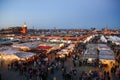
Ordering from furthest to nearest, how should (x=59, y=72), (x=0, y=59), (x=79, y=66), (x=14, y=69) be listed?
(x=0, y=59) → (x=79, y=66) → (x=14, y=69) → (x=59, y=72)

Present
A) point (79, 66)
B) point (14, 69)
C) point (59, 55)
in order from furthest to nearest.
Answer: point (59, 55) → point (79, 66) → point (14, 69)

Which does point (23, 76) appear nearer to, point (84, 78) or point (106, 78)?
point (84, 78)

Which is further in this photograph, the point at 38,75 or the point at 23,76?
the point at 23,76

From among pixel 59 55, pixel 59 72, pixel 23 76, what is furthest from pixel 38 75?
pixel 59 55

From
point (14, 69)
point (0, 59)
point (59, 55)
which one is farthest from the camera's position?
point (59, 55)

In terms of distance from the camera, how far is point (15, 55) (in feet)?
52.2

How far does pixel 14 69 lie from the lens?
13664mm

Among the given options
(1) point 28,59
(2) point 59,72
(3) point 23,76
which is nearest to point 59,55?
(1) point 28,59

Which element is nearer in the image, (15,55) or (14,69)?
(14,69)

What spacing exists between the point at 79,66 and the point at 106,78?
382 centimetres

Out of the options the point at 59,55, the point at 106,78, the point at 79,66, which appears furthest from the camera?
the point at 59,55

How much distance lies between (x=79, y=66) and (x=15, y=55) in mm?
6649

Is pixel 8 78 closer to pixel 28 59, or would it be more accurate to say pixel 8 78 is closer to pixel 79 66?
pixel 28 59

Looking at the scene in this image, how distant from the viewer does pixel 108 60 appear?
1503 centimetres
